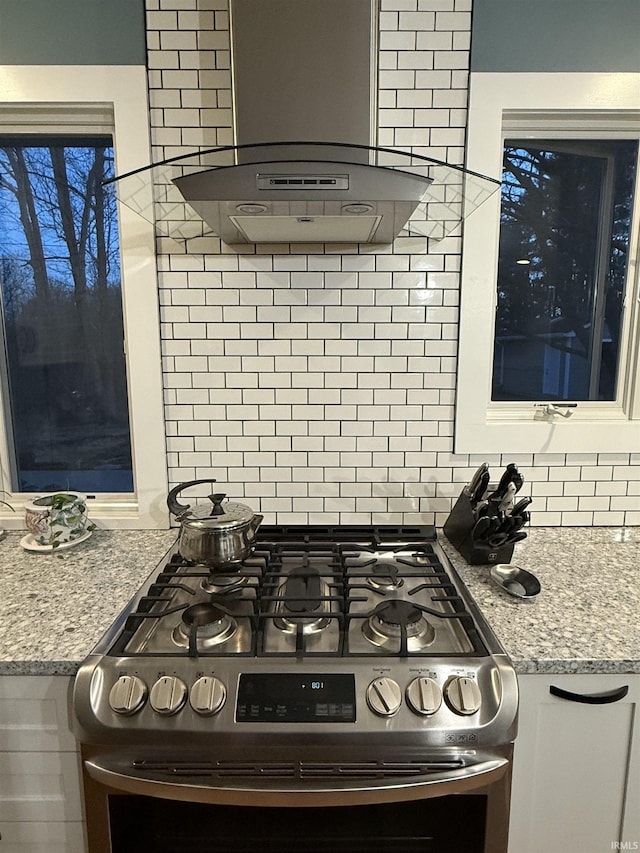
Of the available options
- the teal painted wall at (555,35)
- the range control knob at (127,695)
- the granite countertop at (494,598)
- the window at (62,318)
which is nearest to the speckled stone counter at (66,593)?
the granite countertop at (494,598)

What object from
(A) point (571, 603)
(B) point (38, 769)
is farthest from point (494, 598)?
(B) point (38, 769)

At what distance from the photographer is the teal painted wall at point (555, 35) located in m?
1.43

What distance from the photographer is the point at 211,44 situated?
1.44 metres

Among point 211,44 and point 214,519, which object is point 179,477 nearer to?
point 214,519

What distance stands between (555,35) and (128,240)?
1276 millimetres

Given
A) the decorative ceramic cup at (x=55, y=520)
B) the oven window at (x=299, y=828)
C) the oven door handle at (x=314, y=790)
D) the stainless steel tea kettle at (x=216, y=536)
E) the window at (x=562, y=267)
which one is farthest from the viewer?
the window at (x=562, y=267)

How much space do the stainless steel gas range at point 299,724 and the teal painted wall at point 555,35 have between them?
1.44m

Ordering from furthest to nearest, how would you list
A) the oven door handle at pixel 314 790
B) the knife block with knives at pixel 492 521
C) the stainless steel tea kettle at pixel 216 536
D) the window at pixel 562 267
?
the window at pixel 562 267
the knife block with knives at pixel 492 521
the stainless steel tea kettle at pixel 216 536
the oven door handle at pixel 314 790

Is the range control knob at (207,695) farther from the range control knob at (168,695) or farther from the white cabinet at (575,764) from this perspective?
the white cabinet at (575,764)

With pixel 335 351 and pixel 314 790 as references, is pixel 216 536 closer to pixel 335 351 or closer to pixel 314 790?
pixel 314 790

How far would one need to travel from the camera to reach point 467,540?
1.45 metres

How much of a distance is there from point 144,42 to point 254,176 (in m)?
0.84

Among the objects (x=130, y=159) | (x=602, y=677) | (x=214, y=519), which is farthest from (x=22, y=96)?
(x=602, y=677)

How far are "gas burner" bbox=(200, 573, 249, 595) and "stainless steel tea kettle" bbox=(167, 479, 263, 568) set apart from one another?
4 cm
